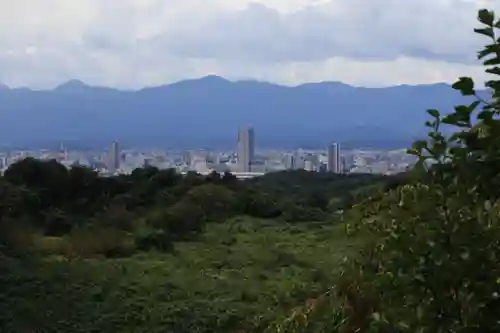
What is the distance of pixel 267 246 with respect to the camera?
1100 cm

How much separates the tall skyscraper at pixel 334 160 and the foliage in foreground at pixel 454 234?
2285 cm

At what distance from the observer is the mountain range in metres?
50.5

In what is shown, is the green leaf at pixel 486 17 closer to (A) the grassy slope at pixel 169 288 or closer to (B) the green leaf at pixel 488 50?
(B) the green leaf at pixel 488 50

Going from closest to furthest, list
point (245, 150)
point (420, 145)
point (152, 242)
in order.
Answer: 1. point (420, 145)
2. point (152, 242)
3. point (245, 150)

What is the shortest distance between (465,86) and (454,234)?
27 cm

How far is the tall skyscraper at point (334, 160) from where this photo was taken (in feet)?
83.5

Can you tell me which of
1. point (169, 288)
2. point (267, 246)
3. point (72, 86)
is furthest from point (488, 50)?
point (72, 86)

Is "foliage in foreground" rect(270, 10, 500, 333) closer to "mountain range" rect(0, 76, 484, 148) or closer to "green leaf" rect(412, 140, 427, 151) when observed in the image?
"green leaf" rect(412, 140, 427, 151)

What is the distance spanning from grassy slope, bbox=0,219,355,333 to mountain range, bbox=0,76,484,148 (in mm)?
33421

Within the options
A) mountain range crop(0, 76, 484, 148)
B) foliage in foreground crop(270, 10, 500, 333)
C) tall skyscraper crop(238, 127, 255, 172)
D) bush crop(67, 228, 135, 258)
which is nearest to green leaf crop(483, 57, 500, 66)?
foliage in foreground crop(270, 10, 500, 333)

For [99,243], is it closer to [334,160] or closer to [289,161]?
[334,160]

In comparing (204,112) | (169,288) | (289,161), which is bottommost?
(169,288)

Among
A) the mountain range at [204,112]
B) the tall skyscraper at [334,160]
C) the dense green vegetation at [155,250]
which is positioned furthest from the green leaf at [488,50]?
the mountain range at [204,112]

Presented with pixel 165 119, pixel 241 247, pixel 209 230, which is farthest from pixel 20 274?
pixel 165 119
